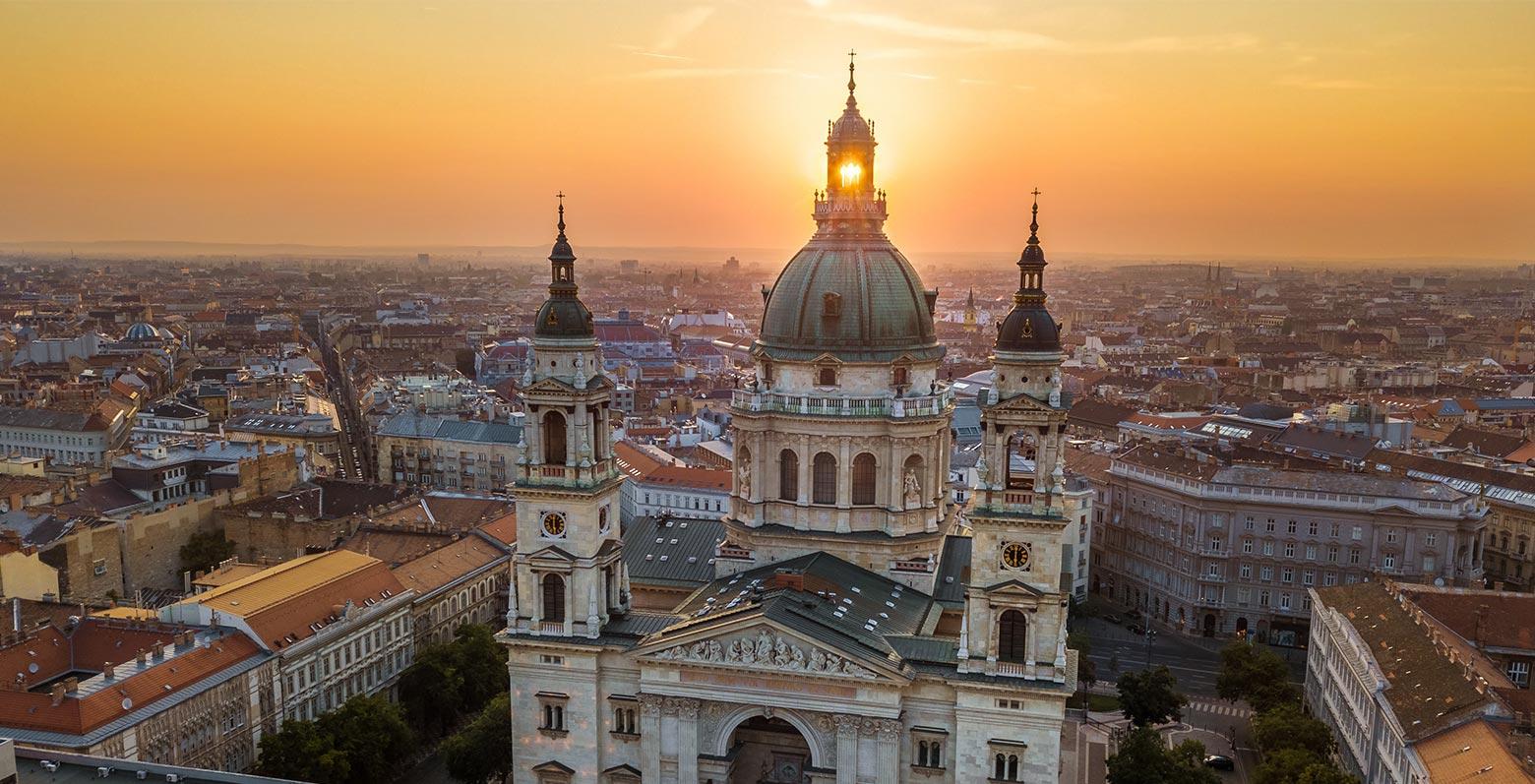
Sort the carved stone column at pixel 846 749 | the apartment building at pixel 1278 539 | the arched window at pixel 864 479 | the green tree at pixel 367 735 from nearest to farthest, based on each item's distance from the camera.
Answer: the carved stone column at pixel 846 749, the green tree at pixel 367 735, the arched window at pixel 864 479, the apartment building at pixel 1278 539

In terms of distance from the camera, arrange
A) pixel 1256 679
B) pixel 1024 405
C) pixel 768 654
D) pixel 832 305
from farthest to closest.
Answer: pixel 1256 679
pixel 832 305
pixel 768 654
pixel 1024 405

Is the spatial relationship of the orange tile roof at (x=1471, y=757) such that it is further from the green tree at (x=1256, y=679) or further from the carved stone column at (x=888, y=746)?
the carved stone column at (x=888, y=746)

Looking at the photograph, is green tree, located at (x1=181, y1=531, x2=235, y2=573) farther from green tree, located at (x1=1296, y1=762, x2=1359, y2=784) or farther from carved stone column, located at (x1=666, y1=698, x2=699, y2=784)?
green tree, located at (x1=1296, y1=762, x2=1359, y2=784)

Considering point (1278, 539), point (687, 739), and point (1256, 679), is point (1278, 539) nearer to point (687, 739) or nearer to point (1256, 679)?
point (1256, 679)

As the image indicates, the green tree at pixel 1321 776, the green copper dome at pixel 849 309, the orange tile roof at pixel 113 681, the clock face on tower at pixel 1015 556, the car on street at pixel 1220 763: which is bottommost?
the car on street at pixel 1220 763

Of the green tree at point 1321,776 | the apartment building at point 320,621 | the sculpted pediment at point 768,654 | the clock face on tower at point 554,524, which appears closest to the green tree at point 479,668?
the apartment building at point 320,621

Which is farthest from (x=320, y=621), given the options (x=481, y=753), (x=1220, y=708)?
(x=1220, y=708)

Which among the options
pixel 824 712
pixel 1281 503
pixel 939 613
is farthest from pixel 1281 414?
pixel 824 712
